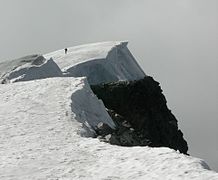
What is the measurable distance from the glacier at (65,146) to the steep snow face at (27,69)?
7.40m

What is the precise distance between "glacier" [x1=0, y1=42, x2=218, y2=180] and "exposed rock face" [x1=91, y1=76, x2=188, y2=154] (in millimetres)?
6341

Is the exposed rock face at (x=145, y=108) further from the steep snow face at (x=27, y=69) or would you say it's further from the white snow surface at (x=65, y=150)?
the white snow surface at (x=65, y=150)

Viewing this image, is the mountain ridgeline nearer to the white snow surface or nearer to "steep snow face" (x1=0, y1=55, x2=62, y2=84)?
"steep snow face" (x1=0, y1=55, x2=62, y2=84)

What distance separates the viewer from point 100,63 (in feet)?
198

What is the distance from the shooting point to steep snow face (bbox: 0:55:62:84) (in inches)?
1400

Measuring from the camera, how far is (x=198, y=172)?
524 inches

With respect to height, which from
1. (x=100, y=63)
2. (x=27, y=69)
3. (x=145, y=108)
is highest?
(x=27, y=69)

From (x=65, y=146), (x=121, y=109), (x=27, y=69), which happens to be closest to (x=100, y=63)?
(x=27, y=69)

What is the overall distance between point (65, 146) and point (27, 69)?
20.8 meters

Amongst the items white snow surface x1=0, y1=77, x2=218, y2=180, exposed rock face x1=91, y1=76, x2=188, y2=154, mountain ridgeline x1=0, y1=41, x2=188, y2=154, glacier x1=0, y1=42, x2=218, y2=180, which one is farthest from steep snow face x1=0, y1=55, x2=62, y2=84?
white snow surface x1=0, y1=77, x2=218, y2=180

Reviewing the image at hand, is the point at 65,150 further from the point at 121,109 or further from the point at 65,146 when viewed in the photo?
the point at 121,109

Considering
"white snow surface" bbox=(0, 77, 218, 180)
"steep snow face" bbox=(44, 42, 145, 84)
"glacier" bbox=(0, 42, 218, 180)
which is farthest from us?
"steep snow face" bbox=(44, 42, 145, 84)

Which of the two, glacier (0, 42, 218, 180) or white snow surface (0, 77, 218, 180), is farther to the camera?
glacier (0, 42, 218, 180)

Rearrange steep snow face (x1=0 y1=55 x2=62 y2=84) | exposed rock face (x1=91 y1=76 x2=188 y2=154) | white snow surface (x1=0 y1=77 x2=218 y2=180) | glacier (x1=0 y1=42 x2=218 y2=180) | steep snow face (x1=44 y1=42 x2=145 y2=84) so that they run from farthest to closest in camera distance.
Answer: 1. steep snow face (x1=44 y1=42 x2=145 y2=84)
2. steep snow face (x1=0 y1=55 x2=62 y2=84)
3. exposed rock face (x1=91 y1=76 x2=188 y2=154)
4. glacier (x1=0 y1=42 x2=218 y2=180)
5. white snow surface (x1=0 y1=77 x2=218 y2=180)
